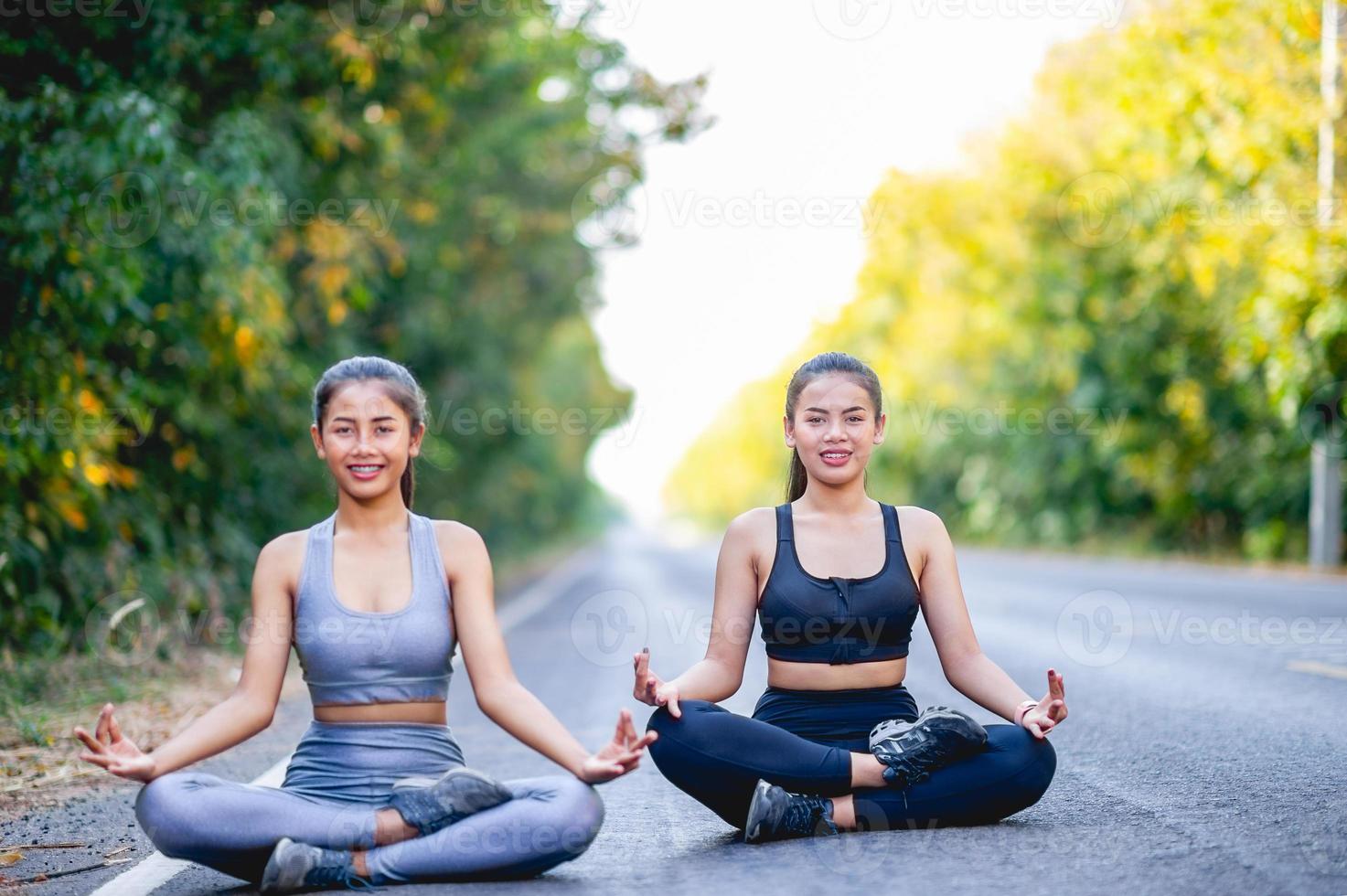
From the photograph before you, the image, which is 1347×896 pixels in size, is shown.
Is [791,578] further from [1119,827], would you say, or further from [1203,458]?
[1203,458]

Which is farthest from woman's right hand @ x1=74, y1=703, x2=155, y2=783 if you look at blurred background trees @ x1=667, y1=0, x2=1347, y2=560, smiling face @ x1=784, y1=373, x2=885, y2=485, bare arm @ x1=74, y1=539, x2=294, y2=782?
blurred background trees @ x1=667, y1=0, x2=1347, y2=560

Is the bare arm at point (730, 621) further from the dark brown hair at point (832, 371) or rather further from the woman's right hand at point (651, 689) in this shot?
the dark brown hair at point (832, 371)

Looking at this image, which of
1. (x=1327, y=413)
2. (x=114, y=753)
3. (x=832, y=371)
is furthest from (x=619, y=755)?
(x=1327, y=413)

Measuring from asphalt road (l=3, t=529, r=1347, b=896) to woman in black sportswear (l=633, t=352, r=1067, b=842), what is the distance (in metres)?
0.13

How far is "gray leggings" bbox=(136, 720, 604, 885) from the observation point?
3.94 m

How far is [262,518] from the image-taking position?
48.3 ft

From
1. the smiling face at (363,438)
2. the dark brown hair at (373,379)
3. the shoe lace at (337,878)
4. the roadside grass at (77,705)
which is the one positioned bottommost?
the roadside grass at (77,705)

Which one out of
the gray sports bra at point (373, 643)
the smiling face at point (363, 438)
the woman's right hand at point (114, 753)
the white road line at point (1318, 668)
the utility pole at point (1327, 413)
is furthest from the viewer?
the utility pole at point (1327, 413)

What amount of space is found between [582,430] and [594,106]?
30.1 meters

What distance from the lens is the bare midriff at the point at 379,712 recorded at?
4191mm

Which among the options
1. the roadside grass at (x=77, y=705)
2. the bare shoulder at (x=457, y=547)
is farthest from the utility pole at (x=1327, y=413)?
the bare shoulder at (x=457, y=547)

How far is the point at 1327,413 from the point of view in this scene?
2044 cm

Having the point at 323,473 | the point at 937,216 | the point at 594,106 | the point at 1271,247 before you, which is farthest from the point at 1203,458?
the point at 323,473

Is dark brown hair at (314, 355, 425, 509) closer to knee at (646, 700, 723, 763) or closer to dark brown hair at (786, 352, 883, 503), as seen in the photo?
knee at (646, 700, 723, 763)
